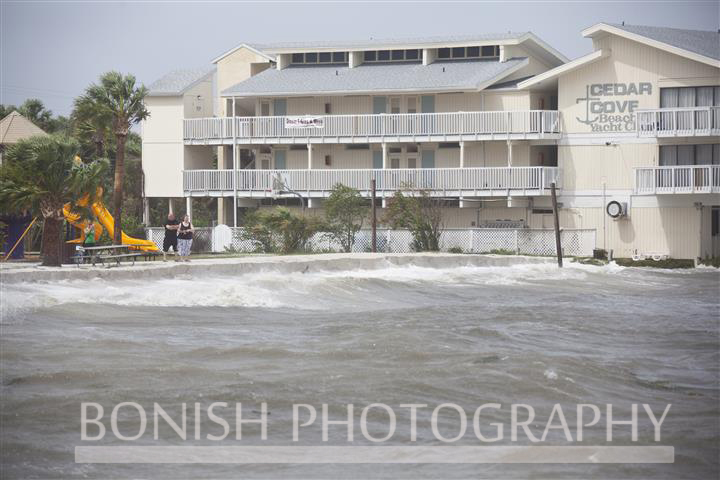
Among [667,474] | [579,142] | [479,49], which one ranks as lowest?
[667,474]

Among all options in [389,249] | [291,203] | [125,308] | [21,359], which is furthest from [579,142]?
[21,359]

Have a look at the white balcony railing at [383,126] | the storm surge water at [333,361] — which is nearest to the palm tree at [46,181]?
the storm surge water at [333,361]

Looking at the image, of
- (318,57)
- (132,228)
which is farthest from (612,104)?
(132,228)

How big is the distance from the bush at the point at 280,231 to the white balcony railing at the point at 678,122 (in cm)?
1303

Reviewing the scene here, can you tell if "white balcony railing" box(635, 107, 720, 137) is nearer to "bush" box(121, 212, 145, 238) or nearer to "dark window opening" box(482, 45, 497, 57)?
"dark window opening" box(482, 45, 497, 57)

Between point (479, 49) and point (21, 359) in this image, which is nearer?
point (21, 359)

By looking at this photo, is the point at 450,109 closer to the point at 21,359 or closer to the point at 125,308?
the point at 125,308

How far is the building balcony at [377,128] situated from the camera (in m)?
44.1

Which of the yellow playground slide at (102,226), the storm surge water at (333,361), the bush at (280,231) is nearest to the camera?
the storm surge water at (333,361)

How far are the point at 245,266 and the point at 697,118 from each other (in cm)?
2018

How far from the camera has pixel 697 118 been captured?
40875 mm

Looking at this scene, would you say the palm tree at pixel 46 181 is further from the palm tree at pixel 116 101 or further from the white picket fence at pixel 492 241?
the white picket fence at pixel 492 241

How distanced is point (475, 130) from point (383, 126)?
378cm

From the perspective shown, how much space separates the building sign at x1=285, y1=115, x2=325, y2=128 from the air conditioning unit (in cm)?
1219
